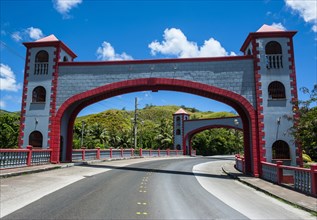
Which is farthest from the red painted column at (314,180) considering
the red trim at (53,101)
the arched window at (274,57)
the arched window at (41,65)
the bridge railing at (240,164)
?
the arched window at (41,65)

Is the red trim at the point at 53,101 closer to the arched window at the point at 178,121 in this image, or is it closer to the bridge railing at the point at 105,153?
the bridge railing at the point at 105,153

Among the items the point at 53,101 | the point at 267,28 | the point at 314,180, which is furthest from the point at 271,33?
the point at 53,101

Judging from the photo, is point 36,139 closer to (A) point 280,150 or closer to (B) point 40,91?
(B) point 40,91

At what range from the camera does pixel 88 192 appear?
9.34 m

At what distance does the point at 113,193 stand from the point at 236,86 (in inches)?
420

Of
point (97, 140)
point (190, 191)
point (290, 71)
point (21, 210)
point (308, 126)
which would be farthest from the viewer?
point (97, 140)

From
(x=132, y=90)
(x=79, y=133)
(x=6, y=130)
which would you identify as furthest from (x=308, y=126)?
(x=79, y=133)

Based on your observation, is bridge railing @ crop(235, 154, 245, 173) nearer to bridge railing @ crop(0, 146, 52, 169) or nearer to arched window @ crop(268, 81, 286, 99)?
arched window @ crop(268, 81, 286, 99)

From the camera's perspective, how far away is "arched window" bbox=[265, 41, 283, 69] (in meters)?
16.3

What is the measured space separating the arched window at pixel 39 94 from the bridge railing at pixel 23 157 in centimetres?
383

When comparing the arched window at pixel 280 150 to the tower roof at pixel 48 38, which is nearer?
the arched window at pixel 280 150

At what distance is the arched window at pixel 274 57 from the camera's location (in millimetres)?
16328

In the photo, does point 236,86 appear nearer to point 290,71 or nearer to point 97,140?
point 290,71

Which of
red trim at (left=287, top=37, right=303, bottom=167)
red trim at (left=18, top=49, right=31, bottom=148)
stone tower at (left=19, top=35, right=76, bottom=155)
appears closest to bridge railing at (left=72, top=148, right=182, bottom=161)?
stone tower at (left=19, top=35, right=76, bottom=155)
